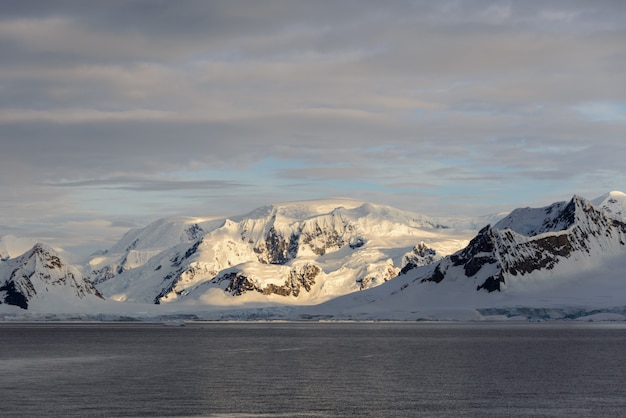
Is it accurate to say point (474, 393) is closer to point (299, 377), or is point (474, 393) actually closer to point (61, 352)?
point (299, 377)

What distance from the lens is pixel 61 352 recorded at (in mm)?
168000

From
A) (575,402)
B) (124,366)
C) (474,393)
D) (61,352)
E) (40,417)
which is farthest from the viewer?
(61,352)

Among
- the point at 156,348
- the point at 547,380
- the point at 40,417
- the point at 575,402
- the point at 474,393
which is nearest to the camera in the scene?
the point at 40,417

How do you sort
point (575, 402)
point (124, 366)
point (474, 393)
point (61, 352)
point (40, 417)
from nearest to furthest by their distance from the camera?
point (40, 417) < point (575, 402) < point (474, 393) < point (124, 366) < point (61, 352)

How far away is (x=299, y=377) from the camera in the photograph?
11244 centimetres

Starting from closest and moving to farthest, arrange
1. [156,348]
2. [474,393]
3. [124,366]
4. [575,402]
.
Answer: [575,402] < [474,393] < [124,366] < [156,348]

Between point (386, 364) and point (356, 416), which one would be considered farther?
point (386, 364)

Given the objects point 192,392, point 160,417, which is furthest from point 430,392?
point 160,417

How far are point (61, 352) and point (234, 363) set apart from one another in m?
45.0

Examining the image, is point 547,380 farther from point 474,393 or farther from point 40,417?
point 40,417

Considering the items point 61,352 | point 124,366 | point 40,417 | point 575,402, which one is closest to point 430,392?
point 575,402

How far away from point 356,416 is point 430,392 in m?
18.8

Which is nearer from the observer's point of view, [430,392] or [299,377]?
[430,392]

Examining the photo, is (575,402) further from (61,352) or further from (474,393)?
(61,352)
